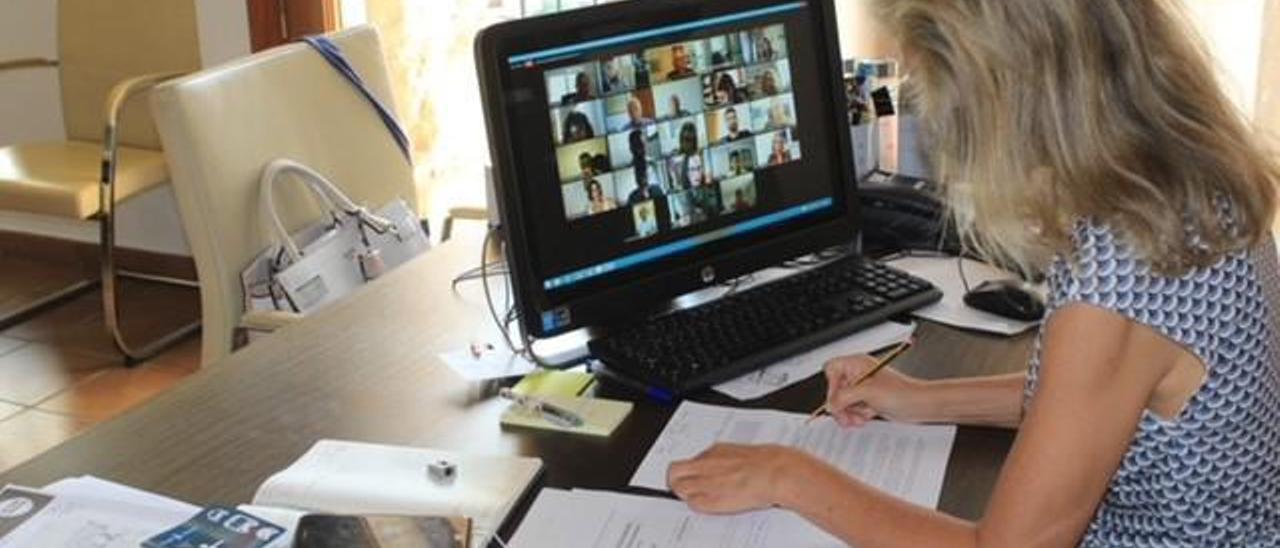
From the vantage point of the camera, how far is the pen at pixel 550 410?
1.35 m

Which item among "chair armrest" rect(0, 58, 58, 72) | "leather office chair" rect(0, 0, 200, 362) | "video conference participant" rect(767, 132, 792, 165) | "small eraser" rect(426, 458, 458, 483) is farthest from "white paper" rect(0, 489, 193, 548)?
"chair armrest" rect(0, 58, 58, 72)

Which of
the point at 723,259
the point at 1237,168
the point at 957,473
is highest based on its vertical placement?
the point at 1237,168

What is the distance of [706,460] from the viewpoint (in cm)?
120

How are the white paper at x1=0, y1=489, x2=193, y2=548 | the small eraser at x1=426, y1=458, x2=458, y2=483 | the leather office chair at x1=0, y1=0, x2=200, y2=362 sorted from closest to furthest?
the white paper at x1=0, y1=489, x2=193, y2=548
the small eraser at x1=426, y1=458, x2=458, y2=483
the leather office chair at x1=0, y1=0, x2=200, y2=362

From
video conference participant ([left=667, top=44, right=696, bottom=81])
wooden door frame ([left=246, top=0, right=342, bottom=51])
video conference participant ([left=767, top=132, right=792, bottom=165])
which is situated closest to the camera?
video conference participant ([left=667, top=44, right=696, bottom=81])

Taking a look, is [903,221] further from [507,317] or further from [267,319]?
[267,319]

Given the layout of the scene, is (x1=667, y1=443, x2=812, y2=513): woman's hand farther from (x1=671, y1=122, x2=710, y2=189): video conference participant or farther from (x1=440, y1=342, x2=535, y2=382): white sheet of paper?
(x1=671, y1=122, x2=710, y2=189): video conference participant

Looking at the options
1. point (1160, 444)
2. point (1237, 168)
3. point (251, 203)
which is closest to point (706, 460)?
point (1160, 444)

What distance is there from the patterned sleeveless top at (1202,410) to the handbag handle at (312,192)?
1106 mm

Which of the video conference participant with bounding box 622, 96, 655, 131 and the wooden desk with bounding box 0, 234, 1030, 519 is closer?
the wooden desk with bounding box 0, 234, 1030, 519

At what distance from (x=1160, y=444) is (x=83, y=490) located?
36.2 inches

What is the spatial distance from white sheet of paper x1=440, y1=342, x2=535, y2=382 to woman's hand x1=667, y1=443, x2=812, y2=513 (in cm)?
33

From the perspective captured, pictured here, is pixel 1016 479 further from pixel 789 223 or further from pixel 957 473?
pixel 789 223

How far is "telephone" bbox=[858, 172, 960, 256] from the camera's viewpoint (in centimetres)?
187
